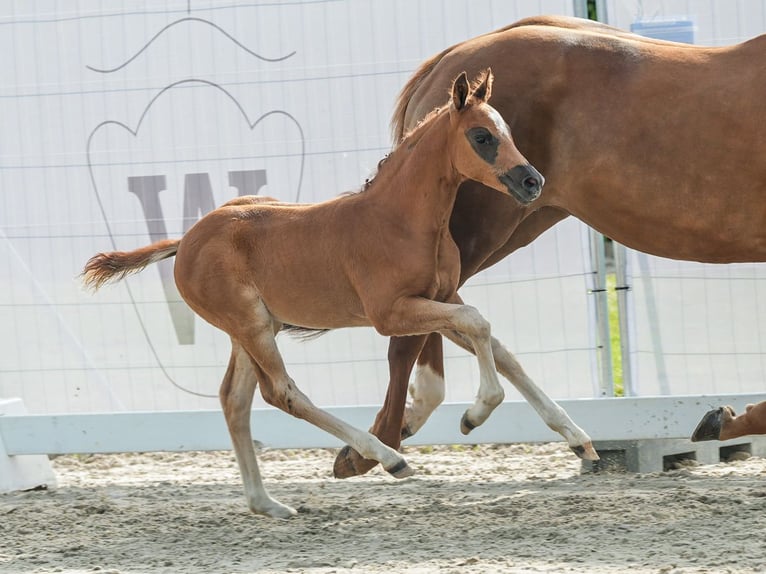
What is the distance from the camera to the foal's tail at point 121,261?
5.04m

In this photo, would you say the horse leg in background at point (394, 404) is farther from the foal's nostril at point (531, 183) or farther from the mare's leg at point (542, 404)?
the foal's nostril at point (531, 183)

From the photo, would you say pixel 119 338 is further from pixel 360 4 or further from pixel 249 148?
pixel 360 4

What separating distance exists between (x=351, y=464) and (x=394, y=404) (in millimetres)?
304

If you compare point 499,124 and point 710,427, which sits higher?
point 499,124

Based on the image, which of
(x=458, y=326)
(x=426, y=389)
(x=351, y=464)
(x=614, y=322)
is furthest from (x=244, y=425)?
(x=614, y=322)

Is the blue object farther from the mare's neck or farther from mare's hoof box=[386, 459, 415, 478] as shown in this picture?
mare's hoof box=[386, 459, 415, 478]

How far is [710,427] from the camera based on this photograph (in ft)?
15.9

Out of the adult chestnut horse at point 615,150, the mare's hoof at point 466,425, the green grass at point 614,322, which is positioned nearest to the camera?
the mare's hoof at point 466,425

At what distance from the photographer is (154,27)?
258 inches

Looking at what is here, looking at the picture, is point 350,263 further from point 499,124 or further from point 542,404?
point 542,404

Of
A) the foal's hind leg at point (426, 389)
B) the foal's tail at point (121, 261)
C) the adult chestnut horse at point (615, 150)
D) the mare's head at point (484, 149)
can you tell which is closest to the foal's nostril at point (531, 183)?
the mare's head at point (484, 149)

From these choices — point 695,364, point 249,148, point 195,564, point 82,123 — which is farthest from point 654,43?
point 82,123

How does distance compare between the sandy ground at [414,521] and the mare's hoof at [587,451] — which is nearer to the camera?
the sandy ground at [414,521]

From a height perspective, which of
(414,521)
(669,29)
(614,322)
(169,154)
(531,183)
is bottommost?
(414,521)
